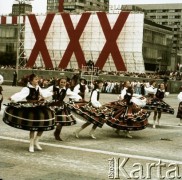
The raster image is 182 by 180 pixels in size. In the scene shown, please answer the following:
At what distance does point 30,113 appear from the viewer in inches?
423

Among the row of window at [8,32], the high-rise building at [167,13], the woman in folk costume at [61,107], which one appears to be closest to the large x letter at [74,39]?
the row of window at [8,32]

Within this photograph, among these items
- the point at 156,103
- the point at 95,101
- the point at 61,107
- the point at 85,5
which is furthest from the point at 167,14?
the point at 61,107

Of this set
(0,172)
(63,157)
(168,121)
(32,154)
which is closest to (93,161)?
(63,157)

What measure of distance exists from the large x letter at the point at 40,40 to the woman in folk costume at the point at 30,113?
191ft

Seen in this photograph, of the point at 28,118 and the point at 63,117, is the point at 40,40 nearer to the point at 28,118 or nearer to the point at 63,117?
the point at 63,117

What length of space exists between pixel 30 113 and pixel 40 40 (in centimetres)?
5981

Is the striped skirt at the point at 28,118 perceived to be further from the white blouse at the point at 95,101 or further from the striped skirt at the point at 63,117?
the white blouse at the point at 95,101

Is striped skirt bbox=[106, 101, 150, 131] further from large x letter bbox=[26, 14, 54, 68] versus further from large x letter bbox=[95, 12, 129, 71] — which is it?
large x letter bbox=[26, 14, 54, 68]

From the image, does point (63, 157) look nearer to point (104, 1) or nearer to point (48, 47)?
point (48, 47)

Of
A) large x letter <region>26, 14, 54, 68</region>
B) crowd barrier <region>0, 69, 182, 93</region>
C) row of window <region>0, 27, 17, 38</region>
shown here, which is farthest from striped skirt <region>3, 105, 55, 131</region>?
row of window <region>0, 27, 17, 38</region>

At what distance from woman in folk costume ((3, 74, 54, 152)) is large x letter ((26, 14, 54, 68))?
58368 mm

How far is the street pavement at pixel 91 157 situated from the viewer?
8.58 meters

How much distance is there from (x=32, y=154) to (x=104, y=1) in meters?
129

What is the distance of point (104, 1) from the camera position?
137m
